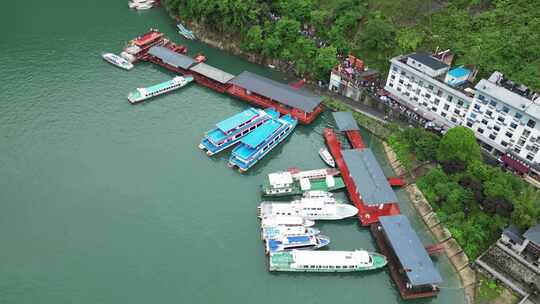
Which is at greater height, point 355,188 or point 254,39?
point 254,39

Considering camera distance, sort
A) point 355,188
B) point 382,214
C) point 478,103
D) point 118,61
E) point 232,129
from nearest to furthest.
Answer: point 382,214, point 355,188, point 478,103, point 232,129, point 118,61

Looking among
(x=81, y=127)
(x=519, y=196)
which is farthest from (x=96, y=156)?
(x=519, y=196)

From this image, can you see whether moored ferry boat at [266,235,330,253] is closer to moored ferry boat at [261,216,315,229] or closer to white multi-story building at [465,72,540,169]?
moored ferry boat at [261,216,315,229]

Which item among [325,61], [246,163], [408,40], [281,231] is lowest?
[281,231]

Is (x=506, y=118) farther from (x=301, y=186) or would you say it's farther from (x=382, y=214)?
(x=301, y=186)

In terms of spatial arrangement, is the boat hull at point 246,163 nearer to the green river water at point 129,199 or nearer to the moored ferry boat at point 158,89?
the green river water at point 129,199

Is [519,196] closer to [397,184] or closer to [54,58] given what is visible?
[397,184]

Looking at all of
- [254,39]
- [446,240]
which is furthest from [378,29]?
[446,240]

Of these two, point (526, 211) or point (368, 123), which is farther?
point (368, 123)
